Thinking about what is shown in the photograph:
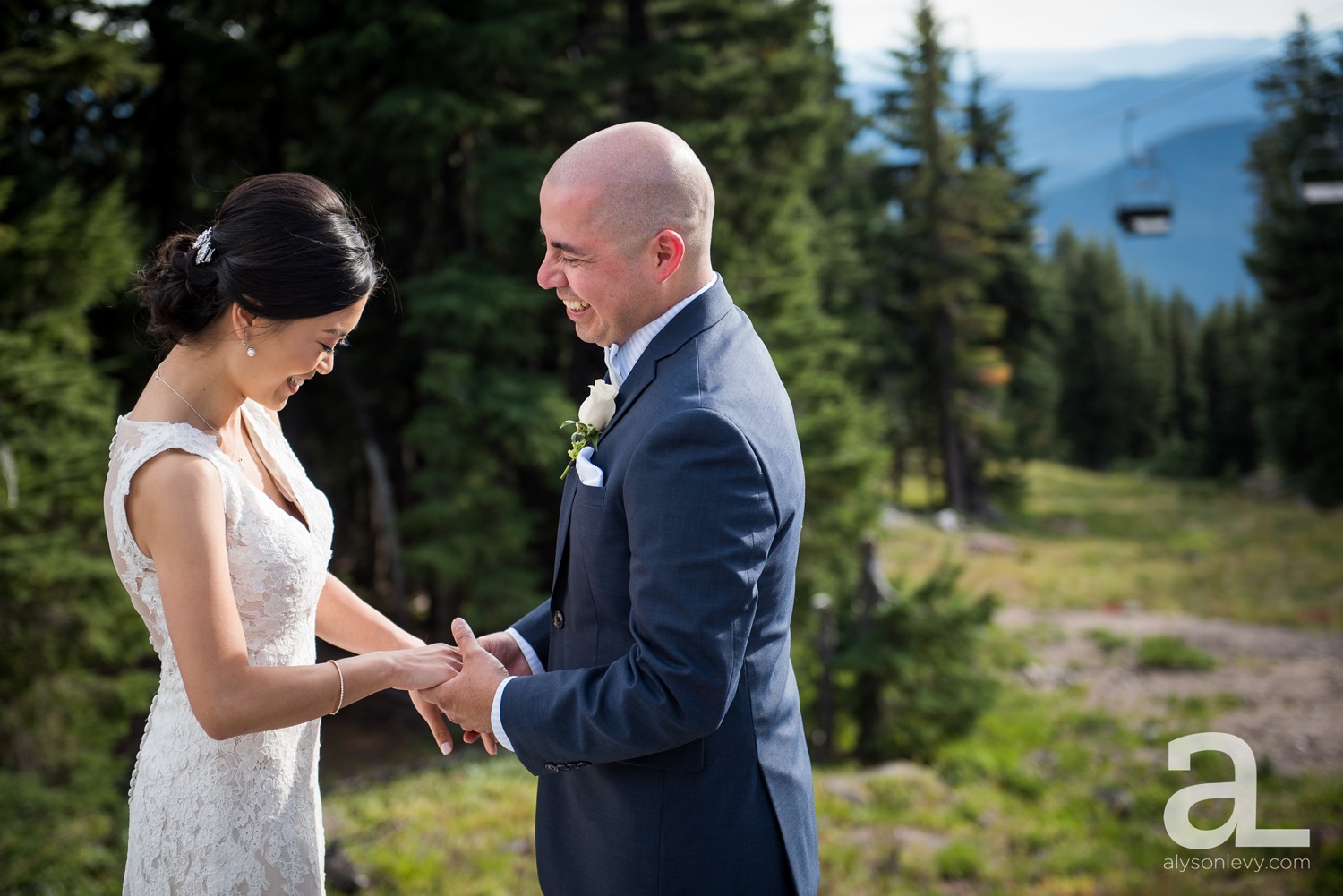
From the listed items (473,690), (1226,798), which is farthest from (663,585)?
(1226,798)

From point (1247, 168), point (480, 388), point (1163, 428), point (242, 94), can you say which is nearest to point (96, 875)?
point (480, 388)

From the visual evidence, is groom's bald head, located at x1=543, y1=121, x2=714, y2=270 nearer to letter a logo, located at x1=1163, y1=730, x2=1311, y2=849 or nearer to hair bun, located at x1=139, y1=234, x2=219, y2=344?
hair bun, located at x1=139, y1=234, x2=219, y2=344

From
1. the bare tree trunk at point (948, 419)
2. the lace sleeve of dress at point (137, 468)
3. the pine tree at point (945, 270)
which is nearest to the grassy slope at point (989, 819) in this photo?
the lace sleeve of dress at point (137, 468)

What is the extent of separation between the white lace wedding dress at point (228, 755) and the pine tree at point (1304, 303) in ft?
109

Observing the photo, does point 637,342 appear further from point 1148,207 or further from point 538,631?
point 1148,207

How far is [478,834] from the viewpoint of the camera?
23.5ft

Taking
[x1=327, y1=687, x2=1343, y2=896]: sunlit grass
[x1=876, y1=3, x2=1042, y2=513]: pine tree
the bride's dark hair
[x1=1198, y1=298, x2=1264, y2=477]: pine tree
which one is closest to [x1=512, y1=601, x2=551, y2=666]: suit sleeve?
the bride's dark hair

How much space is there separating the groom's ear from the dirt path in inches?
419

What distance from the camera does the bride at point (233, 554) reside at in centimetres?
213

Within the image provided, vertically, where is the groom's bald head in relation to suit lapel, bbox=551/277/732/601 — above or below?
above

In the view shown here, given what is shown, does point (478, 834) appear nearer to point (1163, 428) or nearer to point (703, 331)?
point (703, 331)

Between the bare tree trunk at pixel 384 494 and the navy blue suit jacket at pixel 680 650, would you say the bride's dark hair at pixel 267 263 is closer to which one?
the navy blue suit jacket at pixel 680 650

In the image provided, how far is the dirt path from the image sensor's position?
11.4 meters

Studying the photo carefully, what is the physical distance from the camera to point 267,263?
7.32 ft
